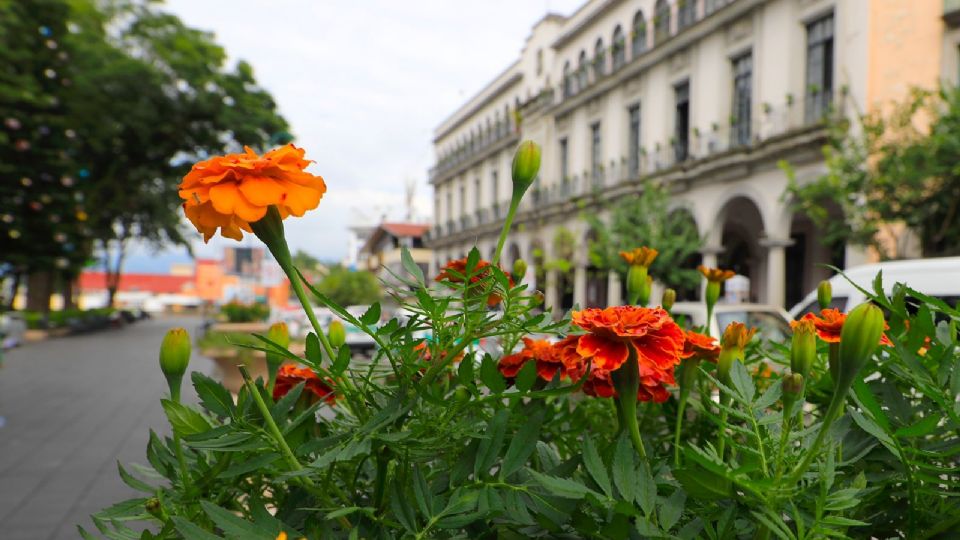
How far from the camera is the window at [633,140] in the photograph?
71.8ft

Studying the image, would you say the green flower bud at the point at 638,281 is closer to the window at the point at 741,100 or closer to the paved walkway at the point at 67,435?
the paved walkway at the point at 67,435

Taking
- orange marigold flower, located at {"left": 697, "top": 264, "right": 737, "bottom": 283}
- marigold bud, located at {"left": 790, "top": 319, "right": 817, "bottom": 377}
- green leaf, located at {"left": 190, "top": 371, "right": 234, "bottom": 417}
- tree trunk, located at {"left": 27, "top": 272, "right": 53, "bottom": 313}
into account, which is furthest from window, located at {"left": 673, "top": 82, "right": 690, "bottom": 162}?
tree trunk, located at {"left": 27, "top": 272, "right": 53, "bottom": 313}

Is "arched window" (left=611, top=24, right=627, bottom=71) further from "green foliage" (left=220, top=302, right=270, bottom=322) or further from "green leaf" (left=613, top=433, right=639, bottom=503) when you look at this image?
"green leaf" (left=613, top=433, right=639, bottom=503)

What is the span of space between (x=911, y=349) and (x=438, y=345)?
2.30 feet

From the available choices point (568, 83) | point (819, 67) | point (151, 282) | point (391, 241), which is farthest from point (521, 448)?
point (151, 282)

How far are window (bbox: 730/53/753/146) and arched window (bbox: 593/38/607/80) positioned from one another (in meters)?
6.23

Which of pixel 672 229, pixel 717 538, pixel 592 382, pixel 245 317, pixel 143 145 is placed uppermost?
pixel 143 145

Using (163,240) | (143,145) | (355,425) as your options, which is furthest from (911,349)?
(163,240)

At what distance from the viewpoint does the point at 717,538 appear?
76cm

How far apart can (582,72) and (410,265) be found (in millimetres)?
25475

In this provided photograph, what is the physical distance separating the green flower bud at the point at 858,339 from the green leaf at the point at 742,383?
5.1 inches

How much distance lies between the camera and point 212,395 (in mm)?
906

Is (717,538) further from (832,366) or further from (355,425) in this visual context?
(355,425)

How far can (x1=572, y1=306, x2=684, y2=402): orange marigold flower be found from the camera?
85 cm
